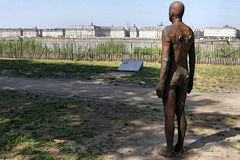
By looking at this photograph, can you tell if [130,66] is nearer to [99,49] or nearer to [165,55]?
[99,49]

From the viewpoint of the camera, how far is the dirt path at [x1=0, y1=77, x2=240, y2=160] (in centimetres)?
457

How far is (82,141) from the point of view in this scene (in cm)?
497

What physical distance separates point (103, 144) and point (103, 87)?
18.9 feet

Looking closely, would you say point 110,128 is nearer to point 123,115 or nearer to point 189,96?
point 123,115

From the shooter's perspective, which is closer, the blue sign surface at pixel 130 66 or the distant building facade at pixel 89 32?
the blue sign surface at pixel 130 66

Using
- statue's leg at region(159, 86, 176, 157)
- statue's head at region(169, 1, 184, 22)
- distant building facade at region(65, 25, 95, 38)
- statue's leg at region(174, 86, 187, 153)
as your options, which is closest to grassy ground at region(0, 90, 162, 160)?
statue's leg at region(159, 86, 176, 157)

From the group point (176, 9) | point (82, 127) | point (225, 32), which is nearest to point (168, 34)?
point (176, 9)

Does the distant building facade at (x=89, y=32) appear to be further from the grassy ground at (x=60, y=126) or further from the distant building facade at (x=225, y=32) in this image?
the grassy ground at (x=60, y=126)

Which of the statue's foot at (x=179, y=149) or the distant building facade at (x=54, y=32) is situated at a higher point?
the distant building facade at (x=54, y=32)

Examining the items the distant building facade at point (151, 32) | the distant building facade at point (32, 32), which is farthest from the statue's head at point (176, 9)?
the distant building facade at point (32, 32)

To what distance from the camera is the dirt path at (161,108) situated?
180 inches

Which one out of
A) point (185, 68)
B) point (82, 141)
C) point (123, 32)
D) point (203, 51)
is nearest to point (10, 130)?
point (82, 141)

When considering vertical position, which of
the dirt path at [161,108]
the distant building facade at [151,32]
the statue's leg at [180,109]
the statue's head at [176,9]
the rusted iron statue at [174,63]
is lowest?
the dirt path at [161,108]

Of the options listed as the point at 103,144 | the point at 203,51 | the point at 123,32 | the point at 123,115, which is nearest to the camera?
the point at 103,144
